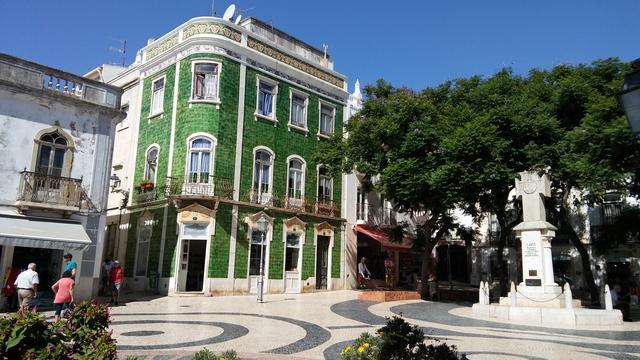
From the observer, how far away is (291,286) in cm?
2505

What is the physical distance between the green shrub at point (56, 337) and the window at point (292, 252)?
19777 millimetres

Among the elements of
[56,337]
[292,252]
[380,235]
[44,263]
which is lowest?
[56,337]

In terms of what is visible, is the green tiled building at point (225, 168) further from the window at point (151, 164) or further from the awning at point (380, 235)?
the awning at point (380, 235)

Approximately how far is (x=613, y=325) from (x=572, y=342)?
4.36 meters

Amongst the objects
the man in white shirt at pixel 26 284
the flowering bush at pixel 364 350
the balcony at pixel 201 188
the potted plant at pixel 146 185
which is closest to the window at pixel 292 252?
the balcony at pixel 201 188

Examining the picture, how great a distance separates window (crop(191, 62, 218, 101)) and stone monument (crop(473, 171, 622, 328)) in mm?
14071

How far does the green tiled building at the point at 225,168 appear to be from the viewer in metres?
22.4

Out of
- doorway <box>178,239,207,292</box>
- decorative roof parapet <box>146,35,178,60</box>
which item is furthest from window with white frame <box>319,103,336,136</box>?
doorway <box>178,239,207,292</box>

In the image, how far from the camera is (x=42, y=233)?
15.3 m

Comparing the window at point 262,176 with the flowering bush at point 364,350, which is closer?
the flowering bush at point 364,350

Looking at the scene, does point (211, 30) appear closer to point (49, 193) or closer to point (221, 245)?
point (221, 245)

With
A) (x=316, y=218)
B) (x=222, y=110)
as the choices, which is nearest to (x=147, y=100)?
(x=222, y=110)

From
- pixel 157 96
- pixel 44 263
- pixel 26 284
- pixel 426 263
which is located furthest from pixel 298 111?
pixel 26 284

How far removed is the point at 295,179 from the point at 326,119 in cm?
445
